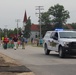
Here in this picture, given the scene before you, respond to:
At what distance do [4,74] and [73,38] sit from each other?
32.1ft

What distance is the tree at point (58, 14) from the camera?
373ft

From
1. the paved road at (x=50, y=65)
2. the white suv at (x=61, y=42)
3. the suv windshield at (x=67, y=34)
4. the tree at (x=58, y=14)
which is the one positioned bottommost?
the paved road at (x=50, y=65)

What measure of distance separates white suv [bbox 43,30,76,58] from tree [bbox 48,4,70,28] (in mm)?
89243

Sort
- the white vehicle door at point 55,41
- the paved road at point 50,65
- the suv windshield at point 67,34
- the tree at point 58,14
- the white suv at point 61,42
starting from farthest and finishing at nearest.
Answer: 1. the tree at point 58,14
2. the white vehicle door at point 55,41
3. the suv windshield at point 67,34
4. the white suv at point 61,42
5. the paved road at point 50,65

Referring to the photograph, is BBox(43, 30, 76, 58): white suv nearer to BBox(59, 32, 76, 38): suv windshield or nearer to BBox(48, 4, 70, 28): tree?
BBox(59, 32, 76, 38): suv windshield

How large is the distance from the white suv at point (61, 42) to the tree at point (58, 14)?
3514 inches

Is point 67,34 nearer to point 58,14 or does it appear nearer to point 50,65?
point 50,65

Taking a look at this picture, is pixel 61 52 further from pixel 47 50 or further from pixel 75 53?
pixel 47 50

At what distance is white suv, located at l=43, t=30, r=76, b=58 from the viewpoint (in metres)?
20.2

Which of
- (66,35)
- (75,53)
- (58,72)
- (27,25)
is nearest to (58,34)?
(66,35)

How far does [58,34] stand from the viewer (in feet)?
71.6

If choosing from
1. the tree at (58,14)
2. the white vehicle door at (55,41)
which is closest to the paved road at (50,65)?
→ the white vehicle door at (55,41)

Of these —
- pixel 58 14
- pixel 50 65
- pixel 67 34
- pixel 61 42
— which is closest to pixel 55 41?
pixel 67 34

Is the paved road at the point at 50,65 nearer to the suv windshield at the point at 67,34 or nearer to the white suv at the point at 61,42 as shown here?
the white suv at the point at 61,42
